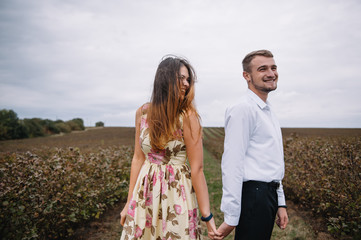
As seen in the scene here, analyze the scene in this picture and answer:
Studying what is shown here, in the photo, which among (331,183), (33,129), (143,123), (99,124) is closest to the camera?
(143,123)

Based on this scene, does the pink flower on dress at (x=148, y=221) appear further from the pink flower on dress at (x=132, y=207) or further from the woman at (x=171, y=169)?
the pink flower on dress at (x=132, y=207)

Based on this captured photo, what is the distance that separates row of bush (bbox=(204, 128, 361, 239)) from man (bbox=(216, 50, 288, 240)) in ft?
8.37

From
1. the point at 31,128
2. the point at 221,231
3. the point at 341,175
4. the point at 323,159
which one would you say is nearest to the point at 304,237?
the point at 341,175

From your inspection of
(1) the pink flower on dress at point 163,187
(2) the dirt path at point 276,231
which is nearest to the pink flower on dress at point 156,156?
(1) the pink flower on dress at point 163,187

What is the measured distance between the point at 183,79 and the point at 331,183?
391 cm

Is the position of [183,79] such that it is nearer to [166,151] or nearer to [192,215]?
[166,151]

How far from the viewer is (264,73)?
181 cm

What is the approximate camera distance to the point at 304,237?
4.01 metres

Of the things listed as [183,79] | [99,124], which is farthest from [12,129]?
[99,124]

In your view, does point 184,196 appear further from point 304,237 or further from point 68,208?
point 304,237

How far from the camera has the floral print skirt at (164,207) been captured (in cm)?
169

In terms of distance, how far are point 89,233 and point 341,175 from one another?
202 inches

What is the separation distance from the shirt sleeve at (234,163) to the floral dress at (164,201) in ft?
1.02

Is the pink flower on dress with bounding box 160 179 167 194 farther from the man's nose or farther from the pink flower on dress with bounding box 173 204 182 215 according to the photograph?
the man's nose
